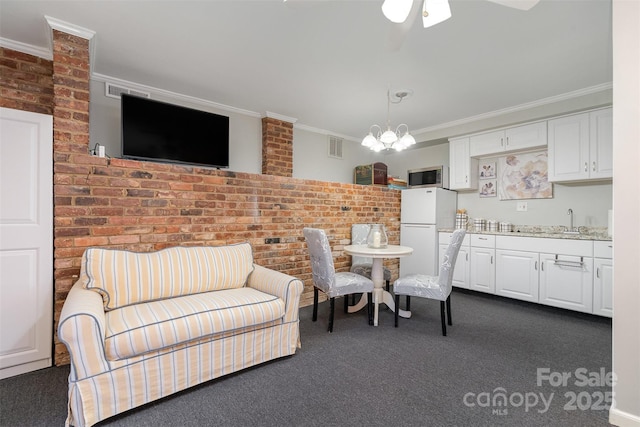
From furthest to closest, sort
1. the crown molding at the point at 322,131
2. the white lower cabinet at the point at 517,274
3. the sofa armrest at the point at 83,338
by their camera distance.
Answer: the crown molding at the point at 322,131
the white lower cabinet at the point at 517,274
the sofa armrest at the point at 83,338

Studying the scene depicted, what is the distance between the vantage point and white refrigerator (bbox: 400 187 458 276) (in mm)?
4352

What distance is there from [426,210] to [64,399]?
4.23 meters

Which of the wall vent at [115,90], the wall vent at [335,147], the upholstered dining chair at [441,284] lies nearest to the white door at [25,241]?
the wall vent at [115,90]

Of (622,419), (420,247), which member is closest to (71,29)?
(622,419)

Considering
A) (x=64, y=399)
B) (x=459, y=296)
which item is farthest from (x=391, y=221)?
(x=64, y=399)

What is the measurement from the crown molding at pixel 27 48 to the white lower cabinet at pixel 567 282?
533cm

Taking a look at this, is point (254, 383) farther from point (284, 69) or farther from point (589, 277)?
point (589, 277)

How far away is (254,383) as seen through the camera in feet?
6.33

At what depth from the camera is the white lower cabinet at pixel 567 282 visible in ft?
10.4

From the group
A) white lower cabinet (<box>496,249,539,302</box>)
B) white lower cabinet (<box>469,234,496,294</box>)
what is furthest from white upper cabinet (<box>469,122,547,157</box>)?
white lower cabinet (<box>496,249,539,302</box>)

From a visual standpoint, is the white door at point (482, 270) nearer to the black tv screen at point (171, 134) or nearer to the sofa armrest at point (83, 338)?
the black tv screen at point (171, 134)

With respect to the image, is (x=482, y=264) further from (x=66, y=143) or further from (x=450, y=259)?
(x=66, y=143)

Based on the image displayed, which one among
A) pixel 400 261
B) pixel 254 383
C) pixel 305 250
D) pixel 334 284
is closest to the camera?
pixel 254 383

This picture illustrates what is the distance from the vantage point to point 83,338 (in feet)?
4.89
